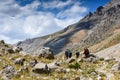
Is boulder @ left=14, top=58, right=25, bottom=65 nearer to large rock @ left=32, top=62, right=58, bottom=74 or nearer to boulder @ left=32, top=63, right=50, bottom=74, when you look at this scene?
large rock @ left=32, top=62, right=58, bottom=74

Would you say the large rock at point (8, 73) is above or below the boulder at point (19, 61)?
below

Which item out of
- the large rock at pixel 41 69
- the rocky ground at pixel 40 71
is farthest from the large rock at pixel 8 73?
the large rock at pixel 41 69

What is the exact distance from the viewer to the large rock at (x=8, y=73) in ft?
83.9

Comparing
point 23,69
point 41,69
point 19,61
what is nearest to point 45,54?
point 19,61

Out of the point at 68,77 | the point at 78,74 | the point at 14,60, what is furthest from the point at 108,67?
the point at 14,60

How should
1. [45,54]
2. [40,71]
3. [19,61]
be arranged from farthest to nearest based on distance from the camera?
1. [45,54]
2. [19,61]
3. [40,71]

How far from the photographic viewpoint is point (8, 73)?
86.2ft

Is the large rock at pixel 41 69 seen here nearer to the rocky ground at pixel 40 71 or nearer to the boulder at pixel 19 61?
the rocky ground at pixel 40 71

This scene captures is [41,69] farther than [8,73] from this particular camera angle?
Yes

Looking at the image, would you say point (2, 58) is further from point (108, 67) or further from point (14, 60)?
point (108, 67)

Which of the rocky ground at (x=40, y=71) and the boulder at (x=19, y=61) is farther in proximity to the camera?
the boulder at (x=19, y=61)

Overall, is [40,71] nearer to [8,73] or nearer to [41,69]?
[41,69]

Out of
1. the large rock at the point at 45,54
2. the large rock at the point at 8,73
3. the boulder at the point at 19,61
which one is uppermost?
the large rock at the point at 45,54

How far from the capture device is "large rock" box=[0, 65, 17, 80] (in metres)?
25.6
